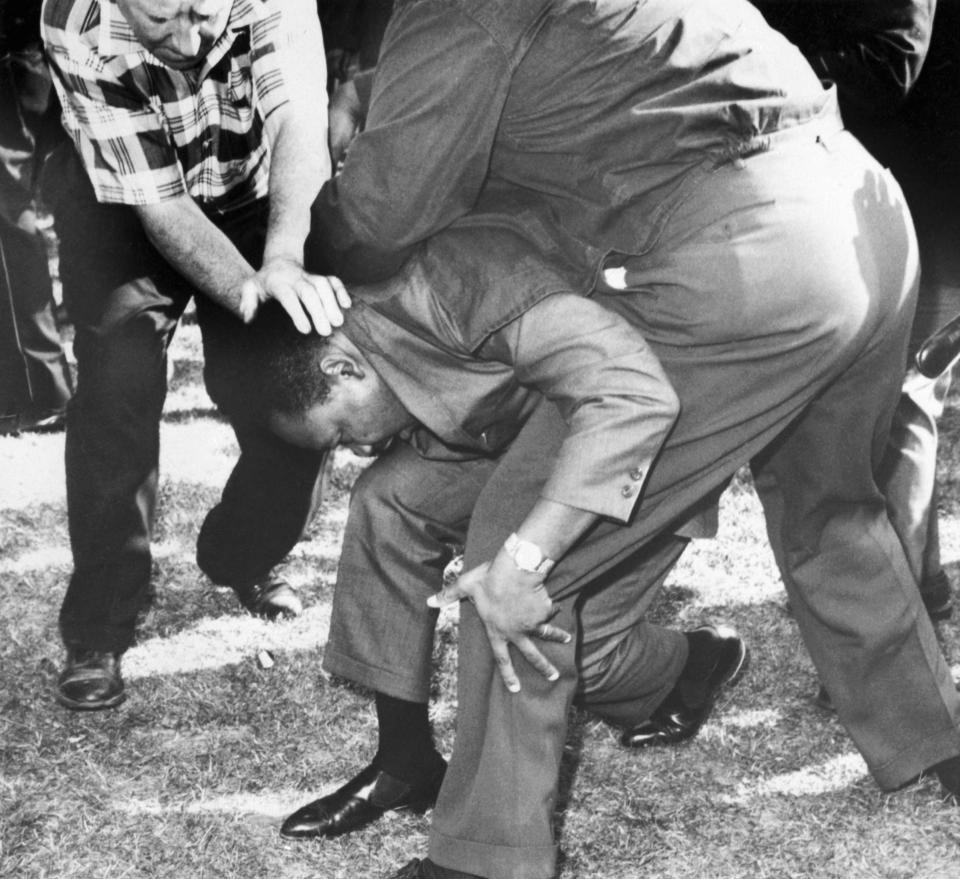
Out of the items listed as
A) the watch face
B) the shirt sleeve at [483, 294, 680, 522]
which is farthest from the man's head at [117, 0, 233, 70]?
the watch face

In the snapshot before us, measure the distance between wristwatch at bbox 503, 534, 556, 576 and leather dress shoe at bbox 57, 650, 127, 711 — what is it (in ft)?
5.19

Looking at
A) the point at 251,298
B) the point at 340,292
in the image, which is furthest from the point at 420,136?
the point at 251,298

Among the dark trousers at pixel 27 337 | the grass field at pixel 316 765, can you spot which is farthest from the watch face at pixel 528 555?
the dark trousers at pixel 27 337

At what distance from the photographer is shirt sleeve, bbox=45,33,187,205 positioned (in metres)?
3.11

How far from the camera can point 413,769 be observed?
2.80 m

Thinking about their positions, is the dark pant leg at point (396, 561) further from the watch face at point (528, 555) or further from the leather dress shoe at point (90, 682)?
the leather dress shoe at point (90, 682)

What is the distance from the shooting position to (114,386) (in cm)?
337

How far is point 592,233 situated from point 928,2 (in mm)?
1493

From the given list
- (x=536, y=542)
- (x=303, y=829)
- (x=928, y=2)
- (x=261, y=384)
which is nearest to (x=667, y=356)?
(x=536, y=542)

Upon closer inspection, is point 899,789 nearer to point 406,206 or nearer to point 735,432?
point 735,432

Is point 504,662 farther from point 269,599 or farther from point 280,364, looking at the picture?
point 269,599

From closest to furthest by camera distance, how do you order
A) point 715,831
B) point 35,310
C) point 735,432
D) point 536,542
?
point 536,542
point 735,432
point 715,831
point 35,310

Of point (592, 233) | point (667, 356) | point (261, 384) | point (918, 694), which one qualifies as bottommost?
point (918, 694)

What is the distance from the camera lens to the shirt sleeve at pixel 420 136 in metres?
2.09
